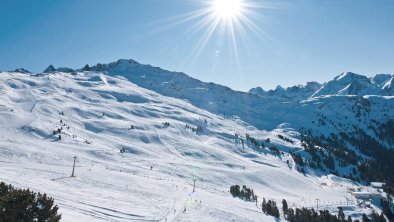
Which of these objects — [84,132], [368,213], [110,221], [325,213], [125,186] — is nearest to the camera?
[110,221]

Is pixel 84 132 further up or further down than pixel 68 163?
further up

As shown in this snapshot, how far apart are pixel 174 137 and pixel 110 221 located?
124 metres

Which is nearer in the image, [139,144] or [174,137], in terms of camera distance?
[139,144]

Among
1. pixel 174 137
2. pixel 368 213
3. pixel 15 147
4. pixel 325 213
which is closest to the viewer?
pixel 15 147

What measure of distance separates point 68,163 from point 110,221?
46837mm

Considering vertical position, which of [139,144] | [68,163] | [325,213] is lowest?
[325,213]

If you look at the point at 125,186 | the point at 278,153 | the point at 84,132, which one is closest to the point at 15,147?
the point at 125,186

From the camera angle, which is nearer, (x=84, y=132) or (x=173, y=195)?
(x=173, y=195)

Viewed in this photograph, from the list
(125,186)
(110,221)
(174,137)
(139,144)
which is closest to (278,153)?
(174,137)

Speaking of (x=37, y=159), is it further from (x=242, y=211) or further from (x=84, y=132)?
(x=84, y=132)

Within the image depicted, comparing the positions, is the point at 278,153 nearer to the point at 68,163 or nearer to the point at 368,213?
the point at 368,213

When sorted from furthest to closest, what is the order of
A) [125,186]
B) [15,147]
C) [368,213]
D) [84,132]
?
[84,132] < [368,213] < [15,147] < [125,186]

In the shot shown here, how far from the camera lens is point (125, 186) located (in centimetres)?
5812

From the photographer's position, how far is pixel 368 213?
357 ft
